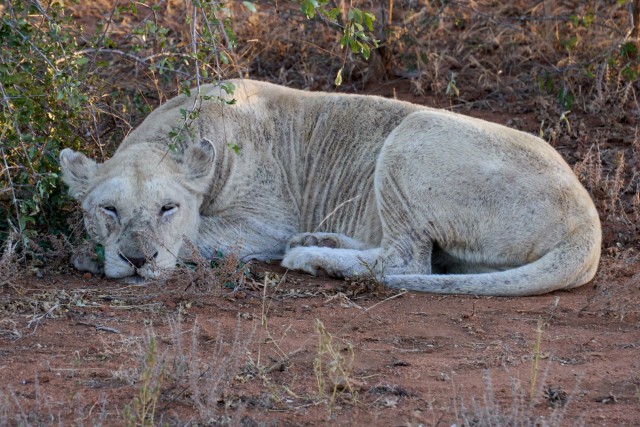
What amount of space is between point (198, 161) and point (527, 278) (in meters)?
2.13

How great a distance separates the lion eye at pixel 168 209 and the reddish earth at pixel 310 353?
0.52 metres

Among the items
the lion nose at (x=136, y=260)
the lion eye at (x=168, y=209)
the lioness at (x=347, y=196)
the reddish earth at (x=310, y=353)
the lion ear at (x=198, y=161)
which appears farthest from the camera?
the lion ear at (x=198, y=161)

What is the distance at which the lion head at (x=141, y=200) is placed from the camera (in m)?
5.82

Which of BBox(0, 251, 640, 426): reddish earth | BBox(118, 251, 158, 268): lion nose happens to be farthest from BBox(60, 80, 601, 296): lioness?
BBox(0, 251, 640, 426): reddish earth

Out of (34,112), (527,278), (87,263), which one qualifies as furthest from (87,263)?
(527,278)

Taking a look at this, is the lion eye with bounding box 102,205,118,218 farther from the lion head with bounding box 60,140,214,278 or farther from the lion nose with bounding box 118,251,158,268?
the lion nose with bounding box 118,251,158,268

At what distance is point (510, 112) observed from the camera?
893 centimetres

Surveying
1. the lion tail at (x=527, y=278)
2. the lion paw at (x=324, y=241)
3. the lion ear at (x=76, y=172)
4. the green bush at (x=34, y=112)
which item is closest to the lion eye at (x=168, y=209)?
the lion ear at (x=76, y=172)

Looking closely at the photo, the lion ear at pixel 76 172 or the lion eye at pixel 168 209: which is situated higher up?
the lion ear at pixel 76 172

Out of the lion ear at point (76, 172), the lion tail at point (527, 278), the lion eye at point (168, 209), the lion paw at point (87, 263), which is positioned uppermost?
the lion ear at point (76, 172)

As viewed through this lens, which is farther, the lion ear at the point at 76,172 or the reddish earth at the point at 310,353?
the lion ear at the point at 76,172

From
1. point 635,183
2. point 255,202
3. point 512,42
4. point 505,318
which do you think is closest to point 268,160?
point 255,202

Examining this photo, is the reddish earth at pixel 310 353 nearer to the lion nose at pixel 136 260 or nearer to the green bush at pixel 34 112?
the lion nose at pixel 136 260

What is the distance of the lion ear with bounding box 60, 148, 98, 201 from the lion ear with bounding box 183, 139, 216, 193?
0.57m
